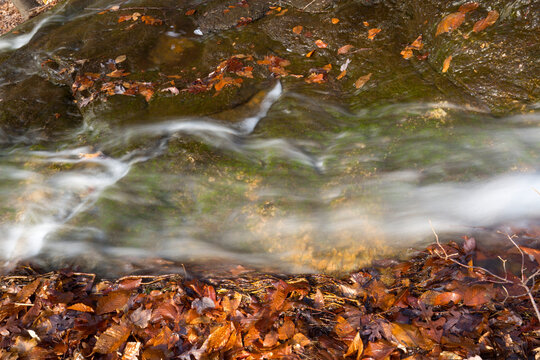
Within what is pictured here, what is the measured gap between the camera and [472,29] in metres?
3.84

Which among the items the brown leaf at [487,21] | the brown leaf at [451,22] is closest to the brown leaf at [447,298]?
the brown leaf at [487,21]

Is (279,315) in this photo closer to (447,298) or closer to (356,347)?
(356,347)

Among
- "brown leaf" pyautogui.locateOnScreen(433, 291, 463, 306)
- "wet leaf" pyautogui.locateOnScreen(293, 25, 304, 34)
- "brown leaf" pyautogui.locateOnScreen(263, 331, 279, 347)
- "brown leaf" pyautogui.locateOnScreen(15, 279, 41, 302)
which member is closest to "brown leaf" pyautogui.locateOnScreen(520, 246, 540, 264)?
"brown leaf" pyautogui.locateOnScreen(433, 291, 463, 306)

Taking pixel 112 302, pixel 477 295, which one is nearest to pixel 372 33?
pixel 477 295

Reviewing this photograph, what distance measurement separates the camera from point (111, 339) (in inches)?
99.1

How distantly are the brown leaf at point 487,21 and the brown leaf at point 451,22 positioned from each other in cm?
21

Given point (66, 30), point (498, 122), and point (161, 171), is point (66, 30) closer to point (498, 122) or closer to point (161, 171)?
point (161, 171)

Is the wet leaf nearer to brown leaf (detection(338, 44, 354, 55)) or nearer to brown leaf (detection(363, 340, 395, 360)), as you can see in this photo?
brown leaf (detection(338, 44, 354, 55))

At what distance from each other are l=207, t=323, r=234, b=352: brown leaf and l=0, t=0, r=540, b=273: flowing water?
0.67 metres

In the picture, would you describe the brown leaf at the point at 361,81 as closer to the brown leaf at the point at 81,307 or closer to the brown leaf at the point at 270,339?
the brown leaf at the point at 270,339

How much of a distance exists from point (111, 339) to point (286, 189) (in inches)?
76.5

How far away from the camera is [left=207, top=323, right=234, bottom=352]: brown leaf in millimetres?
2447

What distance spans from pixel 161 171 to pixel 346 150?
2018 mm

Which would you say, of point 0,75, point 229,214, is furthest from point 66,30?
point 229,214
